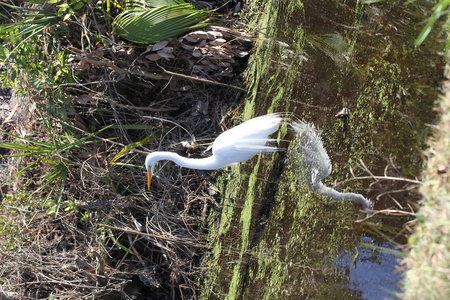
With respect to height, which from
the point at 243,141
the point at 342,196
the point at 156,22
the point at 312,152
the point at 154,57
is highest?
the point at 156,22

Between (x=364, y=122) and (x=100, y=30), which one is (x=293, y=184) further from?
(x=100, y=30)

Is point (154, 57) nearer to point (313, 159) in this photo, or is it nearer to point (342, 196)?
point (313, 159)

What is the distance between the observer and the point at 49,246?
2.76 meters

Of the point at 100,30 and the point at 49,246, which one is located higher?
the point at 100,30

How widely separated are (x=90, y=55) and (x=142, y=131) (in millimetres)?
704

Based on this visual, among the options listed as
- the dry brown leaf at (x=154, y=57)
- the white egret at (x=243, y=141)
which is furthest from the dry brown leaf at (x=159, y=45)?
the white egret at (x=243, y=141)

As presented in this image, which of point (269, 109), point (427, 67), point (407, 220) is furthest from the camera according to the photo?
point (269, 109)

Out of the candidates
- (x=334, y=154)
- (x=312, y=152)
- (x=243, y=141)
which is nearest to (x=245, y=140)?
(x=243, y=141)

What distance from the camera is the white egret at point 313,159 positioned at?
197 centimetres

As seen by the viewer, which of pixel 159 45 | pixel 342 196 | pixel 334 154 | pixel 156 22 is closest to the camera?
pixel 342 196

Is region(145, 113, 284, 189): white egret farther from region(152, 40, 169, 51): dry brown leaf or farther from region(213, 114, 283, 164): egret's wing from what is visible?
region(152, 40, 169, 51): dry brown leaf

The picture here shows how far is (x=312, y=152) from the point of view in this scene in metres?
2.07

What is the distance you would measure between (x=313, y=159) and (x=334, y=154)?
0.12 meters

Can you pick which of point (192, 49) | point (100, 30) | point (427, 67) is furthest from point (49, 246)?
point (427, 67)
